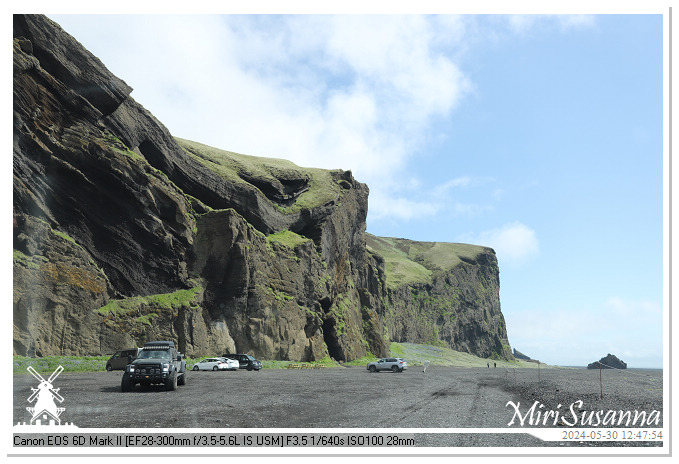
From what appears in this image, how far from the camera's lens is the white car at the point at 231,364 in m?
50.0

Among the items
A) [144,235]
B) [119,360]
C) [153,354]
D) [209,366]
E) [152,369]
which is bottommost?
[209,366]

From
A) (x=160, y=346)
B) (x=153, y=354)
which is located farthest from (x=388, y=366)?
(x=153, y=354)

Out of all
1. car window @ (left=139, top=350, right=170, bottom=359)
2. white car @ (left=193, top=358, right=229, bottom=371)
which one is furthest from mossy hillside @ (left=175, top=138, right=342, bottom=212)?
car window @ (left=139, top=350, right=170, bottom=359)

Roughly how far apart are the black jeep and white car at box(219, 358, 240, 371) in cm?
2584

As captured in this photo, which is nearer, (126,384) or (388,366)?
(126,384)

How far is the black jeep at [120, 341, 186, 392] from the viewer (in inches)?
910

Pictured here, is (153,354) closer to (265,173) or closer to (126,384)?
(126,384)

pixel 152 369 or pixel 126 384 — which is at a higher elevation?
pixel 152 369

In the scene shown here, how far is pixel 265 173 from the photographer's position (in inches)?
3430

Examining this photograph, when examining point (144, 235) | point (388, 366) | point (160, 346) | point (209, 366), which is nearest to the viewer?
point (160, 346)

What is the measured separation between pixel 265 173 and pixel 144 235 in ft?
108

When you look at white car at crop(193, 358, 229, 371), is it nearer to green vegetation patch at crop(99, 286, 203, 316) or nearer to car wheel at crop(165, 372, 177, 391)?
green vegetation patch at crop(99, 286, 203, 316)
